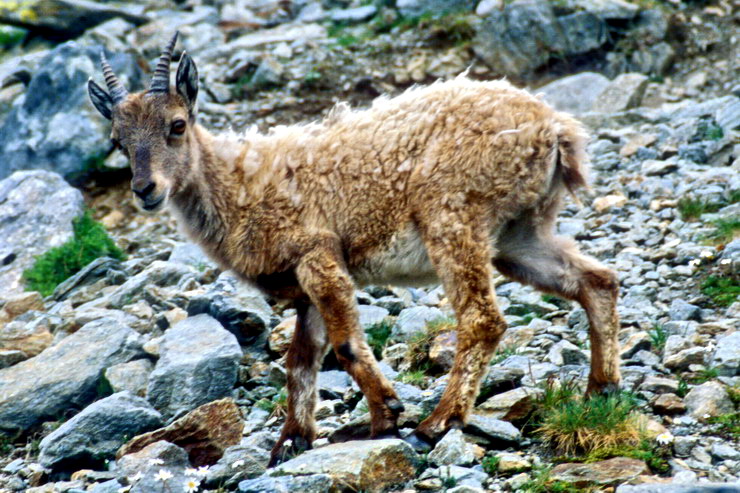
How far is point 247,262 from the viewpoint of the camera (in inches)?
282

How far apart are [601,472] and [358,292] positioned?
4.73 meters

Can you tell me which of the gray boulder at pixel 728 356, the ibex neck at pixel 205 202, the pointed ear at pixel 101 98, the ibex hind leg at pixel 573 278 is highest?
the pointed ear at pixel 101 98

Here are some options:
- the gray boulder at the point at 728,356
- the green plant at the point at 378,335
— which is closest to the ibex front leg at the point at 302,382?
the green plant at the point at 378,335

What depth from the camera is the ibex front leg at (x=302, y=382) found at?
265 inches

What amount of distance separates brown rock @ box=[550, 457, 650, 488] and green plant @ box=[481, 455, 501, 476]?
359 millimetres

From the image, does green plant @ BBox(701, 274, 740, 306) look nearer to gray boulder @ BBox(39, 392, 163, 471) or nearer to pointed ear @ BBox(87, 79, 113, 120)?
gray boulder @ BBox(39, 392, 163, 471)

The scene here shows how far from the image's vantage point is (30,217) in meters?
13.5

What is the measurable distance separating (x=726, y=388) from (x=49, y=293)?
28.4 ft

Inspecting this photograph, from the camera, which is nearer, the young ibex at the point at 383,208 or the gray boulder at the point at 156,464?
the gray boulder at the point at 156,464

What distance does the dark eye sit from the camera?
296 inches

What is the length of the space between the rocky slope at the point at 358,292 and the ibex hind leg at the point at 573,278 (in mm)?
409

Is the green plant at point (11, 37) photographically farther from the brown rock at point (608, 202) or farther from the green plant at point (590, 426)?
the green plant at point (590, 426)

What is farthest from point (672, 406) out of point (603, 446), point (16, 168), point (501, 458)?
point (16, 168)

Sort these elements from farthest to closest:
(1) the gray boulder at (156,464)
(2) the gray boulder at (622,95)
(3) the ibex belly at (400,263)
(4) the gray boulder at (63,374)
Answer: (2) the gray boulder at (622,95) < (4) the gray boulder at (63,374) < (3) the ibex belly at (400,263) < (1) the gray boulder at (156,464)
